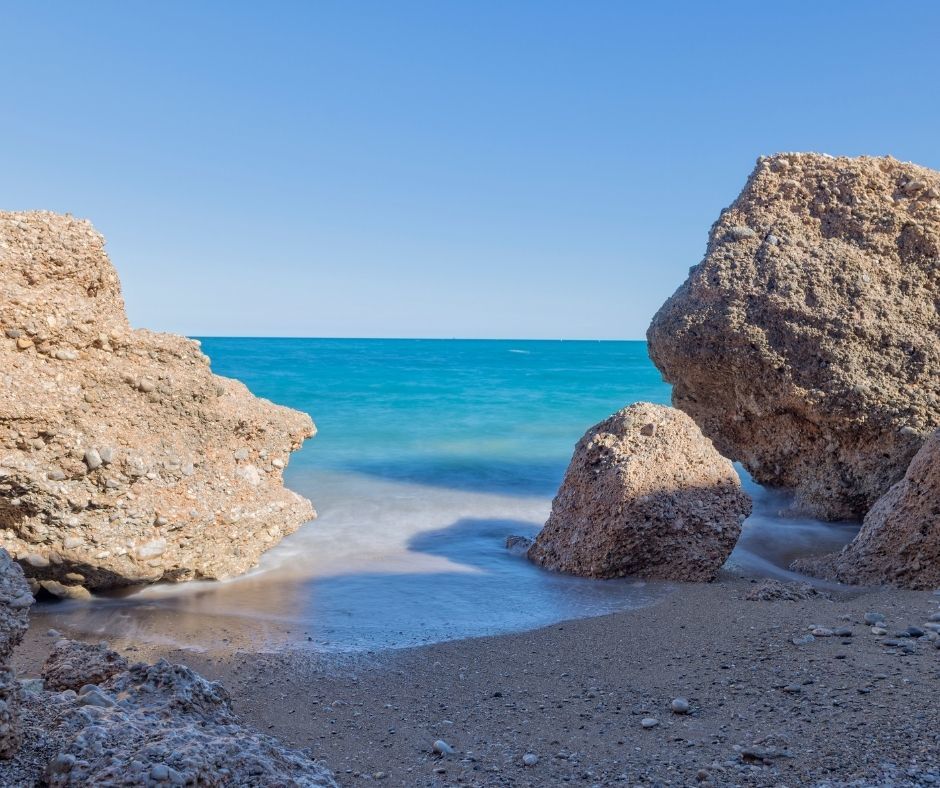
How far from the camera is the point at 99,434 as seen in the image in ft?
14.4

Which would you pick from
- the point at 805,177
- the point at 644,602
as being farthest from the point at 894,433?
the point at 644,602

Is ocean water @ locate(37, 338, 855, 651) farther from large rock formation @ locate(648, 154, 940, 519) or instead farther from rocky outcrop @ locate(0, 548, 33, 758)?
rocky outcrop @ locate(0, 548, 33, 758)

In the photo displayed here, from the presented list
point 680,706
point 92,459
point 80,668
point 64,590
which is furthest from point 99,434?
point 680,706

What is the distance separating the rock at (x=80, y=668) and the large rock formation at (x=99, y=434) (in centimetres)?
152

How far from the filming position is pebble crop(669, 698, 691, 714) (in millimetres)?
2940

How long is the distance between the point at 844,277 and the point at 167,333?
5.11 meters

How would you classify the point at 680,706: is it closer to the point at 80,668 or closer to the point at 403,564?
the point at 80,668

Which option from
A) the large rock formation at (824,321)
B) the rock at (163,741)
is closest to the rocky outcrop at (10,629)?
the rock at (163,741)

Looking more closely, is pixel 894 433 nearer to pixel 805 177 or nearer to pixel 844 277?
pixel 844 277

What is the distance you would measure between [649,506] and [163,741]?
3.78 meters

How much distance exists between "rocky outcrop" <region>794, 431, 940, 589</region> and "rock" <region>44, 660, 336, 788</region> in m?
3.81

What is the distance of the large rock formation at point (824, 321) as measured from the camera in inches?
250

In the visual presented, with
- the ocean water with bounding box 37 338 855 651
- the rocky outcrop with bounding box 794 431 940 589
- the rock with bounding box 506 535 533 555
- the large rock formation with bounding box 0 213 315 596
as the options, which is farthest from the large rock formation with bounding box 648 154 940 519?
the large rock formation with bounding box 0 213 315 596

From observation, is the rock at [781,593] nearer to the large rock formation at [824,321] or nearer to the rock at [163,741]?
the large rock formation at [824,321]
